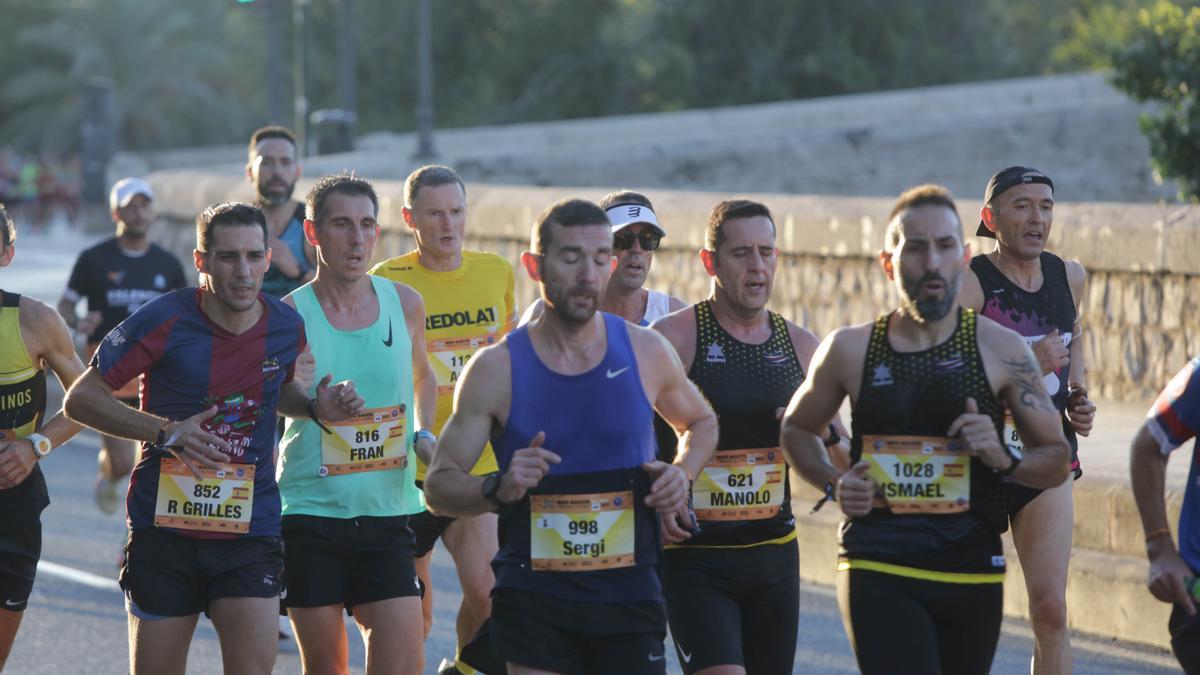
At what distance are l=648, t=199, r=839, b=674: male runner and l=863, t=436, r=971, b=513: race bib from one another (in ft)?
2.80

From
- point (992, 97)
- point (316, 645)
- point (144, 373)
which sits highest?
point (992, 97)

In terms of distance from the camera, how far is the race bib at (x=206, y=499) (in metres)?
5.92

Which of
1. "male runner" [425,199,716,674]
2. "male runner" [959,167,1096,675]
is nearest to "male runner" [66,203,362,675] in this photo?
"male runner" [425,199,716,674]

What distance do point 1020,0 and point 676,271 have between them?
43638mm

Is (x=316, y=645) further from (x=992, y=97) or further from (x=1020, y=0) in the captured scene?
(x=1020, y=0)

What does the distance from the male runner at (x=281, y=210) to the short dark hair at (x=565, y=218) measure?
4.36 m

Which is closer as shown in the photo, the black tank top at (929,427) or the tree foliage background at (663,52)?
the black tank top at (929,427)

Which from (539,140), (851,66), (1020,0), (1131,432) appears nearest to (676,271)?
(1131,432)

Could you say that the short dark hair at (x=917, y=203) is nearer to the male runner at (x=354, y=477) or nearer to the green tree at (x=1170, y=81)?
the male runner at (x=354, y=477)

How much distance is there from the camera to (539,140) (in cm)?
2630

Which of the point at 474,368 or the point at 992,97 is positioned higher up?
the point at 992,97

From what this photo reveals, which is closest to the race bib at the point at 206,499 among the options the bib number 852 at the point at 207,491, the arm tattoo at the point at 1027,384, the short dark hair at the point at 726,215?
the bib number 852 at the point at 207,491

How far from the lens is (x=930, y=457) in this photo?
16.3 ft

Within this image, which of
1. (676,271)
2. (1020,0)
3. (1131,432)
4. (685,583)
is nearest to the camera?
(685,583)
